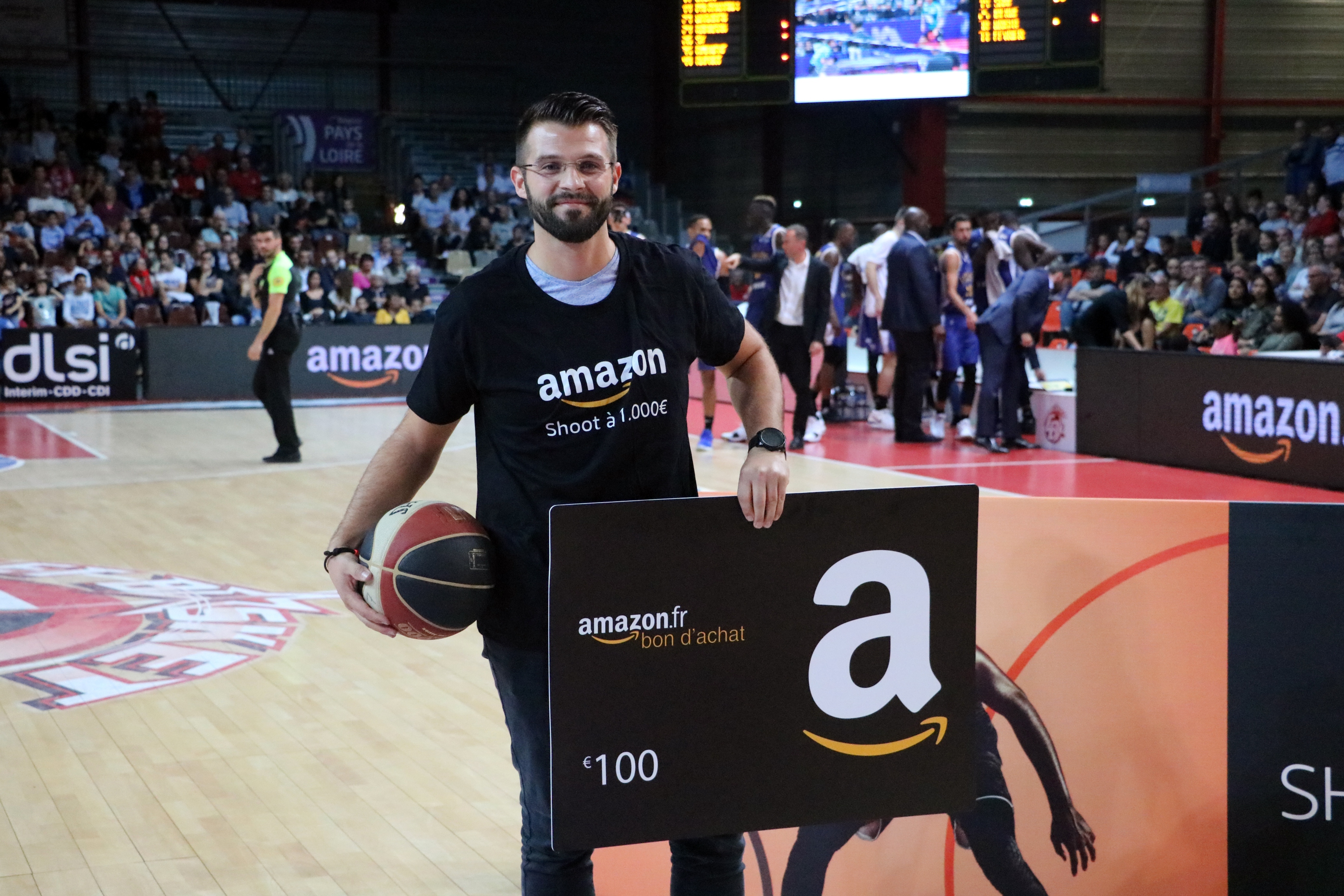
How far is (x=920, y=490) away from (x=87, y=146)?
21.3 m

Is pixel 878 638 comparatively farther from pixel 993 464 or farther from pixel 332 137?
pixel 332 137

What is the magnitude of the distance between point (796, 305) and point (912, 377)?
134 cm

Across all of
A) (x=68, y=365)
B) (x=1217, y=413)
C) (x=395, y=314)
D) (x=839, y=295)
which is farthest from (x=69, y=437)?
(x=1217, y=413)

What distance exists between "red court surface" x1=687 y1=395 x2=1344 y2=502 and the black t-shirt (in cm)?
626

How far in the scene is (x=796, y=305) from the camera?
10.7 metres

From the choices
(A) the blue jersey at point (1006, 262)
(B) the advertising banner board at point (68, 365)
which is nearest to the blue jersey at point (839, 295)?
(A) the blue jersey at point (1006, 262)

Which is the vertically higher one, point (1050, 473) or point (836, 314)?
point (836, 314)

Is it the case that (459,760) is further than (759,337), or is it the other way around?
(459,760)

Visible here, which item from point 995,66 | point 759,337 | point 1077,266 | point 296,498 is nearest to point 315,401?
point 296,498

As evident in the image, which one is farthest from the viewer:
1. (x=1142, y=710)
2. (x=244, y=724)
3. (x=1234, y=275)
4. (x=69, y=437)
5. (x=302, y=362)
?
(x=302, y=362)

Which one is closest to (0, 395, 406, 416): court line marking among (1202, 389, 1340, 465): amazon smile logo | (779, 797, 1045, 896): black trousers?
(1202, 389, 1340, 465): amazon smile logo

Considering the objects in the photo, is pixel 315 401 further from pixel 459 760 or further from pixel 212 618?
pixel 459 760

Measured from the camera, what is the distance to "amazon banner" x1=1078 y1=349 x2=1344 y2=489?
356 inches

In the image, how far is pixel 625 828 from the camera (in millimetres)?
2334
